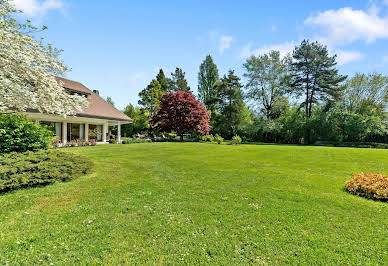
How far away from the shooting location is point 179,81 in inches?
1601

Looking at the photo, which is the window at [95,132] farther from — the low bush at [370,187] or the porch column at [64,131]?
the low bush at [370,187]

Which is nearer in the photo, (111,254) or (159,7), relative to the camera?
(111,254)

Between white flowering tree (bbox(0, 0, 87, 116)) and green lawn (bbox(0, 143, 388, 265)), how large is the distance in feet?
15.3

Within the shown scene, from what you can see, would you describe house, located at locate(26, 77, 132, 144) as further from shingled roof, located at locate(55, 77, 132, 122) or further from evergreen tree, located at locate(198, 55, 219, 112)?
evergreen tree, located at locate(198, 55, 219, 112)

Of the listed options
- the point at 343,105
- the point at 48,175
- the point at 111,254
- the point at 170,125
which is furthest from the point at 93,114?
the point at 343,105

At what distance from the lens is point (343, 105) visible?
2612 cm

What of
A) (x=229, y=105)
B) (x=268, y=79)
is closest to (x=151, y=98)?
(x=229, y=105)

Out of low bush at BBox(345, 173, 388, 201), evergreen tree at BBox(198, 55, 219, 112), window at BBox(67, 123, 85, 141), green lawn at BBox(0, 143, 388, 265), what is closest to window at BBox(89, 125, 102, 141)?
window at BBox(67, 123, 85, 141)

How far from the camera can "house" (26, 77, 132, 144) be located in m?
16.0

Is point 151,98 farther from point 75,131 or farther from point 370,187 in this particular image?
point 370,187

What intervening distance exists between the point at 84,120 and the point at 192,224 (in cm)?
1795

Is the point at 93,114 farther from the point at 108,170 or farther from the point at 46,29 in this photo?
the point at 108,170

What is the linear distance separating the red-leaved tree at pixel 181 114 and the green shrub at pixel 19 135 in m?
14.7

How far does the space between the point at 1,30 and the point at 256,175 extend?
9660 millimetres
